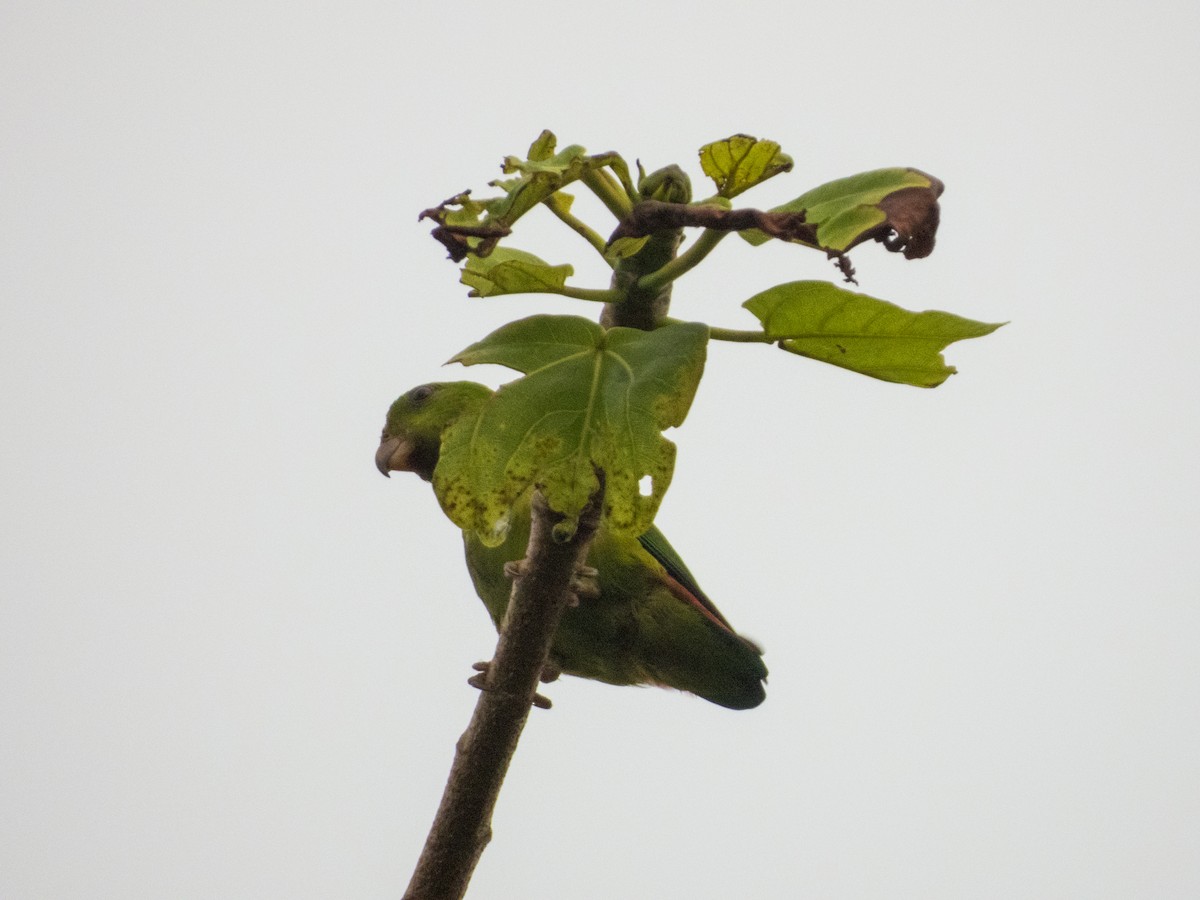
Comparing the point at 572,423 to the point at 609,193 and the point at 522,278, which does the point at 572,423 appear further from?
the point at 609,193

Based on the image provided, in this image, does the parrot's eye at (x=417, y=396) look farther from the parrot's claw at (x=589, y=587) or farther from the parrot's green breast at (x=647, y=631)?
the parrot's claw at (x=589, y=587)

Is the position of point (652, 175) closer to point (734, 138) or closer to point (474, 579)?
point (734, 138)

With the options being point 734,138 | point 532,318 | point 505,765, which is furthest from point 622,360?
point 505,765

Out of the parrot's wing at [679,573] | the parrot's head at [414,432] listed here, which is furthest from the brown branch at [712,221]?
the parrot's head at [414,432]

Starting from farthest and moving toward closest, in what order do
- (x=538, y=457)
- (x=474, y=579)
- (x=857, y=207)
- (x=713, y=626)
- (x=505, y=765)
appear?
(x=474, y=579) → (x=713, y=626) → (x=505, y=765) → (x=538, y=457) → (x=857, y=207)

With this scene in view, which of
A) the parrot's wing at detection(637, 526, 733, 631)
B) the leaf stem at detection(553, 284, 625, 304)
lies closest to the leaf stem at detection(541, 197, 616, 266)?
the leaf stem at detection(553, 284, 625, 304)

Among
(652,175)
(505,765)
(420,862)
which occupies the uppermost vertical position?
(652,175)
